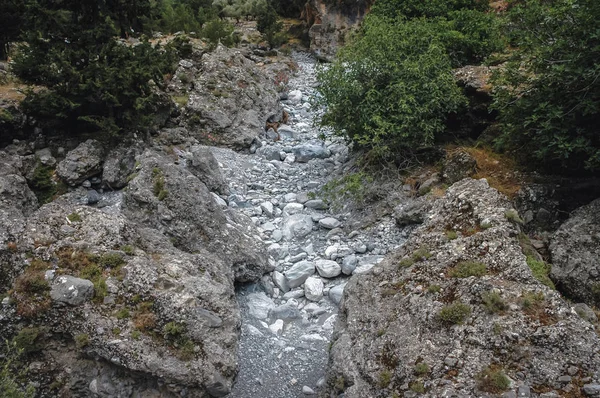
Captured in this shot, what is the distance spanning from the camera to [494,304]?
22.3 feet

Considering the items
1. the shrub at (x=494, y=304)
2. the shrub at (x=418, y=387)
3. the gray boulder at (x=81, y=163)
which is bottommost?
the gray boulder at (x=81, y=163)

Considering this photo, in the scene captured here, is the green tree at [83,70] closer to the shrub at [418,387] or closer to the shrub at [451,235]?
the shrub at [451,235]

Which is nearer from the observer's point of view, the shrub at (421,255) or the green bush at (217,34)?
the shrub at (421,255)

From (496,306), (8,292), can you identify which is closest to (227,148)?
(8,292)

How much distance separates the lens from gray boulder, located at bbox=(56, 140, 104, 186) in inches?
588

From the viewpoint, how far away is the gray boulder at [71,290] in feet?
24.8

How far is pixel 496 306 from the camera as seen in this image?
267 inches

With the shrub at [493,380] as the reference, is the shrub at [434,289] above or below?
below

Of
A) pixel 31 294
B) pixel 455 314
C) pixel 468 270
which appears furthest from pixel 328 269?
pixel 31 294

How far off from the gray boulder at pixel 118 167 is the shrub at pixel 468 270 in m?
11.4

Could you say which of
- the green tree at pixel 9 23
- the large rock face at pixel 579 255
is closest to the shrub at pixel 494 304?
the large rock face at pixel 579 255

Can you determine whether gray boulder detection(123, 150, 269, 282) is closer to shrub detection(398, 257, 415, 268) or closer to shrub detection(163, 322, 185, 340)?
shrub detection(163, 322, 185, 340)

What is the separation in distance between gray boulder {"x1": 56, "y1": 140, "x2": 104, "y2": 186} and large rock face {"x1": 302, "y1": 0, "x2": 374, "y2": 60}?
21.0 metres

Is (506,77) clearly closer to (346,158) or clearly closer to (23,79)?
(346,158)
